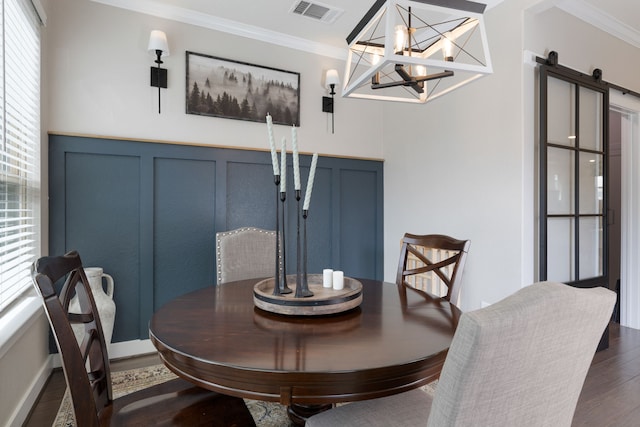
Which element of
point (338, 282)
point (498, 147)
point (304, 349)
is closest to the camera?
point (304, 349)

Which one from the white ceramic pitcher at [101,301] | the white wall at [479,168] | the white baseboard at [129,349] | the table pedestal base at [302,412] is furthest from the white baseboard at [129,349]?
the white wall at [479,168]

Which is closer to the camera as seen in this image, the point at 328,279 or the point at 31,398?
the point at 328,279

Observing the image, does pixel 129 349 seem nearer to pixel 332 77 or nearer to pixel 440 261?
pixel 440 261

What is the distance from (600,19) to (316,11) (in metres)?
2.32

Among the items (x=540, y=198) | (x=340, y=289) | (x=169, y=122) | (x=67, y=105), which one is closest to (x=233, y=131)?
(x=169, y=122)

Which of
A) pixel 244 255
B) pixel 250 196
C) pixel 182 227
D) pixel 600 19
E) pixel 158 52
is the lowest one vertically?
pixel 244 255

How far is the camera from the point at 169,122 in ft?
9.18

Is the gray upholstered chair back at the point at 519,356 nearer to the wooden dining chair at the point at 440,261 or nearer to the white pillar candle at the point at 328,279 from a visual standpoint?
the white pillar candle at the point at 328,279

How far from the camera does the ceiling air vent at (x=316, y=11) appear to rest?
2.71m

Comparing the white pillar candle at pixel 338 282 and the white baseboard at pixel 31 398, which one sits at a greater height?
the white pillar candle at pixel 338 282

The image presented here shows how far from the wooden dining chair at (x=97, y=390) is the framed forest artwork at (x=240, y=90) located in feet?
6.55

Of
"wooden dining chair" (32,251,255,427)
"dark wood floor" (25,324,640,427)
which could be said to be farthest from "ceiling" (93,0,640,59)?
"dark wood floor" (25,324,640,427)

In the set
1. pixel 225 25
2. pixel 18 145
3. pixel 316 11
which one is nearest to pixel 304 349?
pixel 18 145

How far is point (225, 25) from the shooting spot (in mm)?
2957
